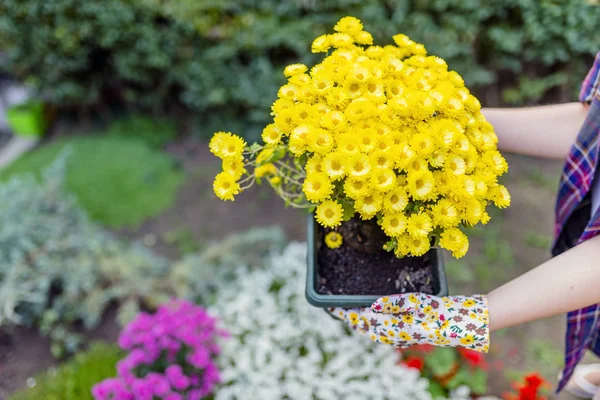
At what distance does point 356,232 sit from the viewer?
1250 millimetres

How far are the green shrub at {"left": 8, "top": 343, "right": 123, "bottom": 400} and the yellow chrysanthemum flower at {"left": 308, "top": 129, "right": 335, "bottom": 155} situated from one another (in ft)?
4.82

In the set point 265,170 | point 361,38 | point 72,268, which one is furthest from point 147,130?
point 361,38

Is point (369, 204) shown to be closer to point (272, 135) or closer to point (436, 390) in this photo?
point (272, 135)

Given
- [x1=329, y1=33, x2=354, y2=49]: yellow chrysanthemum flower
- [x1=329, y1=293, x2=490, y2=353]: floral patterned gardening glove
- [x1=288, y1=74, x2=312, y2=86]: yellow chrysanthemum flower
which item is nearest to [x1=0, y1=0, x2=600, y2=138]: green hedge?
[x1=329, y1=33, x2=354, y2=49]: yellow chrysanthemum flower

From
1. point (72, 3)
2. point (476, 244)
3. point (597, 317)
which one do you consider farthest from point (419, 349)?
point (72, 3)

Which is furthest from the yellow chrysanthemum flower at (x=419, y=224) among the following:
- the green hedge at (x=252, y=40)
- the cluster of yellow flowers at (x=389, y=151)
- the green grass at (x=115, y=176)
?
the green grass at (x=115, y=176)

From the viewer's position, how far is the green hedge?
2.73 metres

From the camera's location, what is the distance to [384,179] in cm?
92

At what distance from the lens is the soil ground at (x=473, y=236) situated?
2.23 m

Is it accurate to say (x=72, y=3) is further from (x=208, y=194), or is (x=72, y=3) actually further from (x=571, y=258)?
(x=571, y=258)

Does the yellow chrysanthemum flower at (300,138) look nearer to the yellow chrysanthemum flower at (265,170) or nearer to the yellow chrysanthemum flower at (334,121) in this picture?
the yellow chrysanthemum flower at (334,121)

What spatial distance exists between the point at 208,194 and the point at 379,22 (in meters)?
1.47

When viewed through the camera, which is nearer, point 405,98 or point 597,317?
point 405,98

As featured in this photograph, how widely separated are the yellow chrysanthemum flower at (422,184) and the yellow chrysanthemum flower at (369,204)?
6cm
